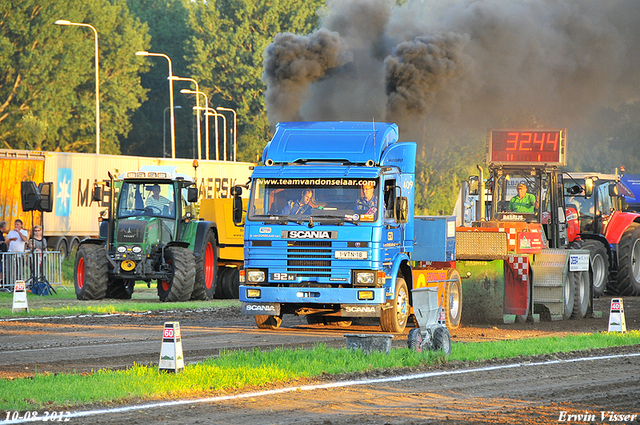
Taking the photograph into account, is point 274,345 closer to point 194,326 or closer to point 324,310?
point 324,310

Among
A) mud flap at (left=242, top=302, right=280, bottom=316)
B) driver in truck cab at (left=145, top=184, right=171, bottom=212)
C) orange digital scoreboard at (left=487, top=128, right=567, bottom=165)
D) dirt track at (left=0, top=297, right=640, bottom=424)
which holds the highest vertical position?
orange digital scoreboard at (left=487, top=128, right=567, bottom=165)

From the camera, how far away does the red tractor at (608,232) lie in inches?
1009

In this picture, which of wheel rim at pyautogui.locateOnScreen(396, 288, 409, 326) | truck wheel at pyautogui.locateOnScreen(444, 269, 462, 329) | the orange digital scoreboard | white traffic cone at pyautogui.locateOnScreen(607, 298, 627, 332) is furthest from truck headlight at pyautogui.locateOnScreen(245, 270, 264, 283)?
the orange digital scoreboard

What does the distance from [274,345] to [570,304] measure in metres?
7.56

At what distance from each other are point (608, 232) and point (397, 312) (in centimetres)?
1192

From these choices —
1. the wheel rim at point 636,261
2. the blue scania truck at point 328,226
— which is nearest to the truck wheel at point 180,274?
the blue scania truck at point 328,226

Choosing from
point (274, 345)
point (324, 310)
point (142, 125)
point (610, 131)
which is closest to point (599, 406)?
point (274, 345)

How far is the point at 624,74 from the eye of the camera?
25.3 m

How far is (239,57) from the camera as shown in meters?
78.4

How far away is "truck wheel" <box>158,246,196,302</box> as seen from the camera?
22.3 m

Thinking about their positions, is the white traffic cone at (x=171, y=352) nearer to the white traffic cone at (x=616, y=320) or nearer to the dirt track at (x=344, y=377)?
the dirt track at (x=344, y=377)

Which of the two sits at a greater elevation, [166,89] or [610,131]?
[166,89]

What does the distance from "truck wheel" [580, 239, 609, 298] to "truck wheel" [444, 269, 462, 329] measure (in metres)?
8.22

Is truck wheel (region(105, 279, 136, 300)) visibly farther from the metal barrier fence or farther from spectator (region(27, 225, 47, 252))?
spectator (region(27, 225, 47, 252))
